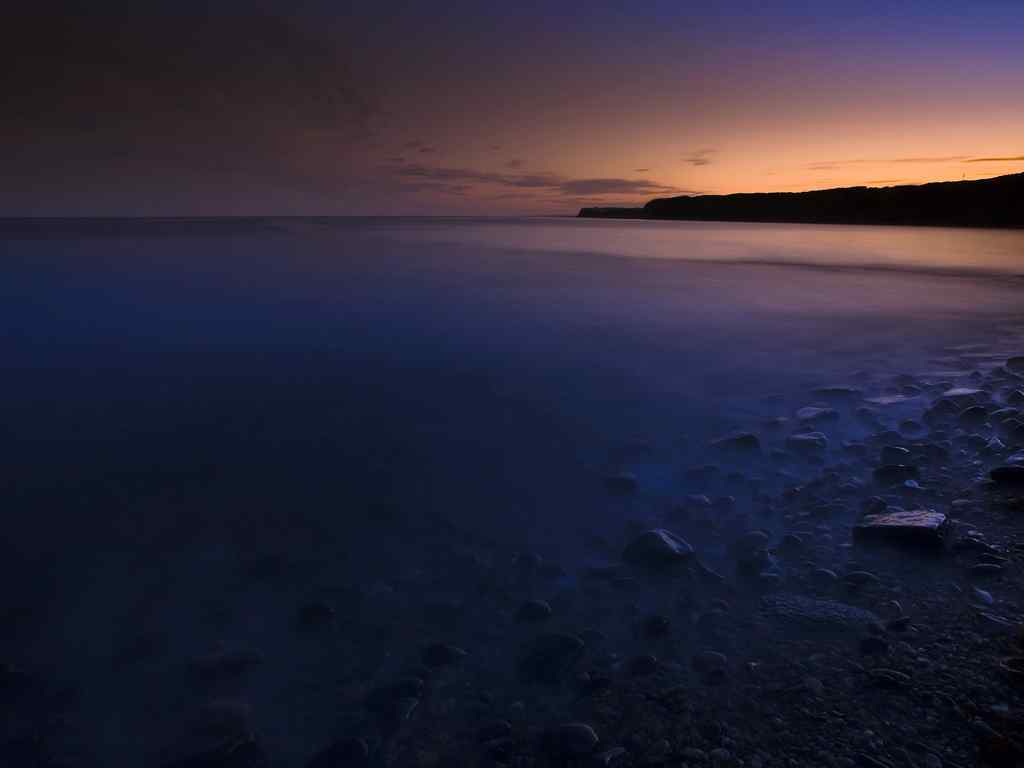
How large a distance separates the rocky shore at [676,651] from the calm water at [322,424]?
0.50 feet

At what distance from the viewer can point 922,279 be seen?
64.1ft

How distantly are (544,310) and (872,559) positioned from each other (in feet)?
32.8

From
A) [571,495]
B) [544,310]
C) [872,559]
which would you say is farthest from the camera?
[544,310]

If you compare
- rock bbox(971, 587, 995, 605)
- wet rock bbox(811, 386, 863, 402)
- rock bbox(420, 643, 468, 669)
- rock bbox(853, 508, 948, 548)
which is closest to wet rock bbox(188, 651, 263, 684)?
rock bbox(420, 643, 468, 669)

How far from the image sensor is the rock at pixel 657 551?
9.75 feet

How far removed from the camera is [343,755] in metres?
1.92

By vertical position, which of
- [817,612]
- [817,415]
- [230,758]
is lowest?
[230,758]

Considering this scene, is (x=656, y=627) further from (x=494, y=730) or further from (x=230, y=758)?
(x=230, y=758)

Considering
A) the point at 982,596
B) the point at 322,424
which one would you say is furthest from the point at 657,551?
the point at 322,424

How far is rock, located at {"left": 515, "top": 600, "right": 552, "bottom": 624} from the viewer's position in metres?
2.59

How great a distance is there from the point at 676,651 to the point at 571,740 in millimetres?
664

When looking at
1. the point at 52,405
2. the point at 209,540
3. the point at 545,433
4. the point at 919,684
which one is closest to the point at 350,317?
the point at 52,405

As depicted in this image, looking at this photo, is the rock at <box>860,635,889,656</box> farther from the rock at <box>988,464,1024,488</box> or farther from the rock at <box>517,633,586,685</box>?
the rock at <box>988,464,1024,488</box>

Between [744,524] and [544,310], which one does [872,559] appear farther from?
[544,310]
